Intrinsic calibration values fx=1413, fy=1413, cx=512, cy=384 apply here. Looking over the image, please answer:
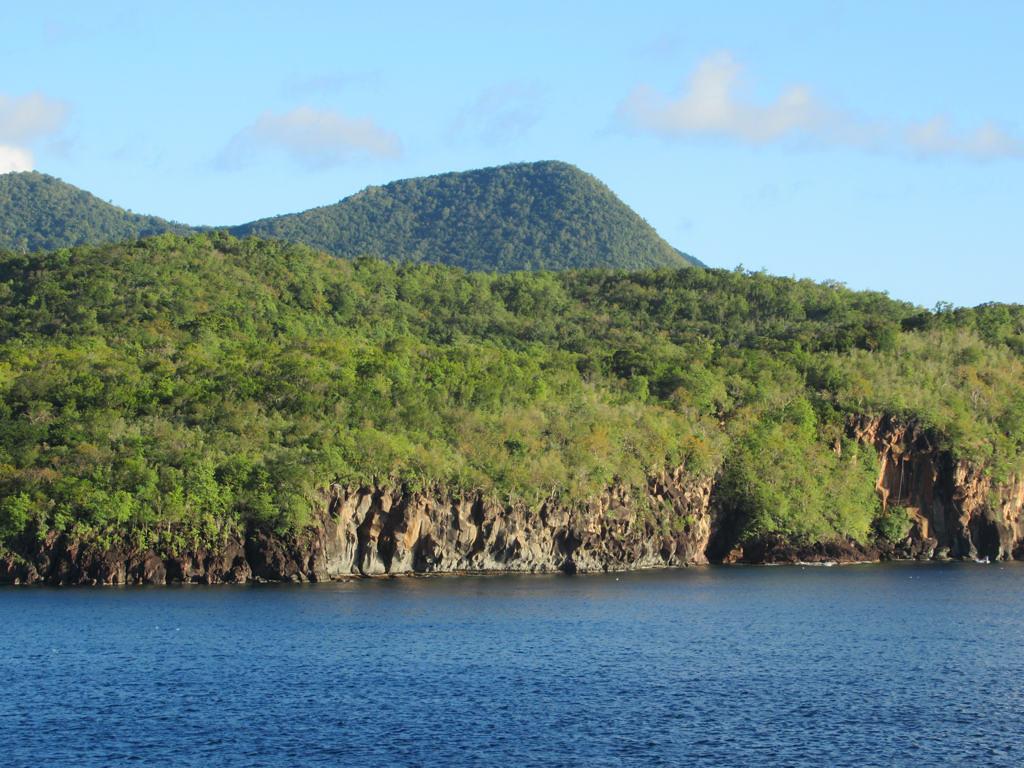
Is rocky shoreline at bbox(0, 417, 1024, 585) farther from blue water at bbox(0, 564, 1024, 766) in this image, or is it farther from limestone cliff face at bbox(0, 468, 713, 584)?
blue water at bbox(0, 564, 1024, 766)

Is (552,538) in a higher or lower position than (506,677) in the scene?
higher

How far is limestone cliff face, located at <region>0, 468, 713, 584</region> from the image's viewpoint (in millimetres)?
76312

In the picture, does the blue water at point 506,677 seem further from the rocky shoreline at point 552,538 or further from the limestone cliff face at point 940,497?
the limestone cliff face at point 940,497

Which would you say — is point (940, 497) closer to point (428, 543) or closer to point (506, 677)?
point (428, 543)

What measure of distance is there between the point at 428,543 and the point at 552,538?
929 centimetres

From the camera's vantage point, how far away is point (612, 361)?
11712 centimetres

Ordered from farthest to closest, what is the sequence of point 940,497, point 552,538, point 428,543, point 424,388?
point 940,497 → point 424,388 → point 552,538 → point 428,543

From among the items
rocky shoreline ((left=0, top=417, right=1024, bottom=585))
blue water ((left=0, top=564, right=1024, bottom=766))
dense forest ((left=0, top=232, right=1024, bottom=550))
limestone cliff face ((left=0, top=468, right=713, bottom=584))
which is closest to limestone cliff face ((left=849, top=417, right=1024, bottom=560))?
rocky shoreline ((left=0, top=417, right=1024, bottom=585))

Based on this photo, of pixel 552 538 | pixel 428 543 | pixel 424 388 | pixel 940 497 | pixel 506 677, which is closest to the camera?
pixel 506 677

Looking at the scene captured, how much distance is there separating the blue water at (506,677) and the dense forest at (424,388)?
811 centimetres

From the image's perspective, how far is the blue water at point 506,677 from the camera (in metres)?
38.4

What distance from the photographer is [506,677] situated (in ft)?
162

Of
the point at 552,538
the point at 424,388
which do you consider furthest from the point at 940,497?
the point at 424,388

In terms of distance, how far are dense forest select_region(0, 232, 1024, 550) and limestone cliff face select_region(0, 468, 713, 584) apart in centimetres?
136
